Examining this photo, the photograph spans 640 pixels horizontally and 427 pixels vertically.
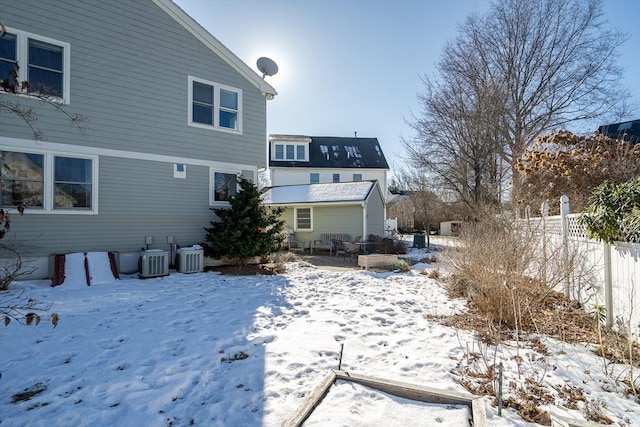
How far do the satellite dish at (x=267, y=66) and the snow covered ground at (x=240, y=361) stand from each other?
8962 millimetres

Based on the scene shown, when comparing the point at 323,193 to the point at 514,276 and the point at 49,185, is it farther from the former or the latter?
the point at 514,276

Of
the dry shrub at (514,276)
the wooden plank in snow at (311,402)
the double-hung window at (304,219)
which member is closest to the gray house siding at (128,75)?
the double-hung window at (304,219)

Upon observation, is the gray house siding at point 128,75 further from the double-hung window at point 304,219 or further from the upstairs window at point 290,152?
the upstairs window at point 290,152

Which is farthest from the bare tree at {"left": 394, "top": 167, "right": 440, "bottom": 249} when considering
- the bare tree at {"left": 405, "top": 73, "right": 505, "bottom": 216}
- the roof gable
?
the roof gable

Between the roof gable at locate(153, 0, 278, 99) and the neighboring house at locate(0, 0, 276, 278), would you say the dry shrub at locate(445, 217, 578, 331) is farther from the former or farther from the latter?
the roof gable at locate(153, 0, 278, 99)

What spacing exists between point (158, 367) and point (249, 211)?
6.44 m

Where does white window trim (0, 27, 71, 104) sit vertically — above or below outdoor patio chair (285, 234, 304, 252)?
above

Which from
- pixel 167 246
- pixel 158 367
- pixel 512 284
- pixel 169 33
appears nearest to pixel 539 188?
pixel 512 284

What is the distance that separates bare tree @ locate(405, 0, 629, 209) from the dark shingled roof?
13215mm

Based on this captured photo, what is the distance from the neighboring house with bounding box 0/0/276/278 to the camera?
8.07 meters

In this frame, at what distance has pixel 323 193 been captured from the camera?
18.3 metres

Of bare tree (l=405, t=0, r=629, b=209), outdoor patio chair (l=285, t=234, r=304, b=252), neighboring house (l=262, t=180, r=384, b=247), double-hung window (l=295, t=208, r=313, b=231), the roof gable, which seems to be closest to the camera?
the roof gable

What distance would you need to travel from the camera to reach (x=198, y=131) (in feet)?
34.4

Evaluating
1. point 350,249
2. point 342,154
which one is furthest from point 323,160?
point 350,249
